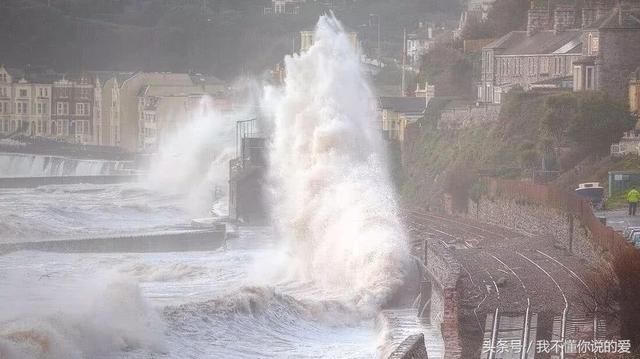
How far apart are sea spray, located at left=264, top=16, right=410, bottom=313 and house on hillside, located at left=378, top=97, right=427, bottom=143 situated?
7.93 metres

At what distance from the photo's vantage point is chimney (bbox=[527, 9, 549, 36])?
5169 cm

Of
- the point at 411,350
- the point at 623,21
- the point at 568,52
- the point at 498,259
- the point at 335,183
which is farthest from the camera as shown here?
the point at 568,52

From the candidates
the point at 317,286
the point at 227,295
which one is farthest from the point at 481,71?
the point at 227,295

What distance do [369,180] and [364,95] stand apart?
6.16m

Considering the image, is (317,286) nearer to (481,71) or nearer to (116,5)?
(481,71)

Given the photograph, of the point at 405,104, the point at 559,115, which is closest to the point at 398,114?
the point at 405,104

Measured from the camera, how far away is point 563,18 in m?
49.7

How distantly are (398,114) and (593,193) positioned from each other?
70.3 feet

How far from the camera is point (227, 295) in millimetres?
26219

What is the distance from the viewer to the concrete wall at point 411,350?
58.3ft

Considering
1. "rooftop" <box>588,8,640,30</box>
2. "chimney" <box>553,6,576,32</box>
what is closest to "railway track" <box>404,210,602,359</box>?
"rooftop" <box>588,8,640,30</box>

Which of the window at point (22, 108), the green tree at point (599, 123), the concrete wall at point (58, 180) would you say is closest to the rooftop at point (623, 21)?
the green tree at point (599, 123)

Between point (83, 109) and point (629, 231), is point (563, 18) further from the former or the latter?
point (83, 109)

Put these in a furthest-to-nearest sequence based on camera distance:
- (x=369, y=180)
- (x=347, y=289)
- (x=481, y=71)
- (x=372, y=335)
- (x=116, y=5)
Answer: (x=116, y=5), (x=481, y=71), (x=369, y=180), (x=347, y=289), (x=372, y=335)
